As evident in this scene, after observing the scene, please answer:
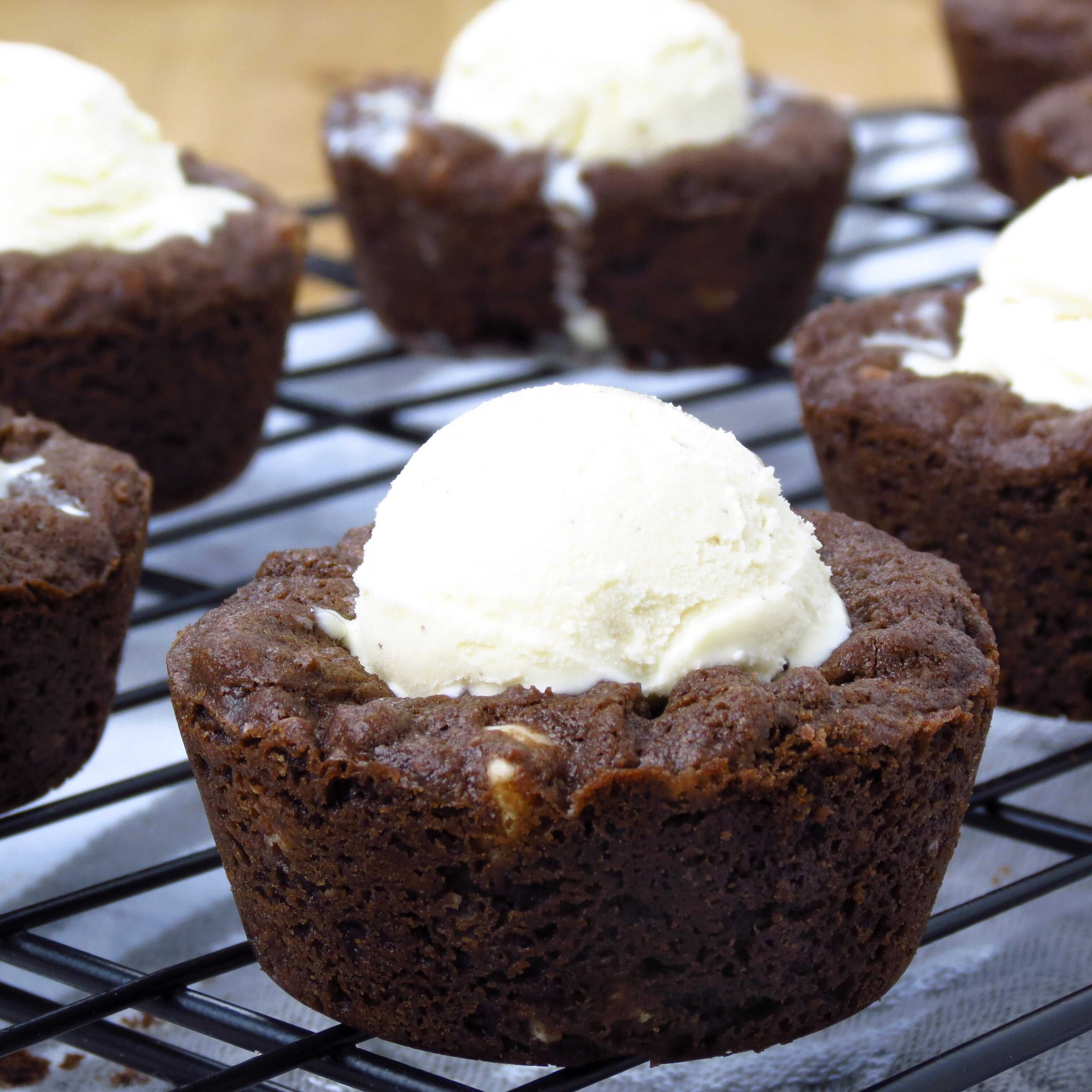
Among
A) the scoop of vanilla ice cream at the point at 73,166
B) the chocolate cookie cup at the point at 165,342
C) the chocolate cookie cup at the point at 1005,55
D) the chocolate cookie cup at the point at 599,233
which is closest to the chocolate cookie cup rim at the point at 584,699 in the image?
the chocolate cookie cup at the point at 165,342

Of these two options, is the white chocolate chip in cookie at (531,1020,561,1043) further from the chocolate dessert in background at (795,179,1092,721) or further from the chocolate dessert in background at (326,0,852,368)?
the chocolate dessert in background at (326,0,852,368)

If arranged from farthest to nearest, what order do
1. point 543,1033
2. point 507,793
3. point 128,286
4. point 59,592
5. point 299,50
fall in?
point 299,50, point 128,286, point 59,592, point 543,1033, point 507,793

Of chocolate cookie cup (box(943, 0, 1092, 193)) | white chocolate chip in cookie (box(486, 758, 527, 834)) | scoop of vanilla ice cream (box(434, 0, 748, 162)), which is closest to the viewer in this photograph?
white chocolate chip in cookie (box(486, 758, 527, 834))

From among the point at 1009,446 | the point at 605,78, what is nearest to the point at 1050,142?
the point at 605,78

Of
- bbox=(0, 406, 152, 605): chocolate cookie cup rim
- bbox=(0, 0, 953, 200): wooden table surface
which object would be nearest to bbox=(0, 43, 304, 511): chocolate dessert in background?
bbox=(0, 406, 152, 605): chocolate cookie cup rim

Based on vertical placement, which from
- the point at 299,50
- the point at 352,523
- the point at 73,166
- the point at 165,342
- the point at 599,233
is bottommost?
Result: the point at 352,523

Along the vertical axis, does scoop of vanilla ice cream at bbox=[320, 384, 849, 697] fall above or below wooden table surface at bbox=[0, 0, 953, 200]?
above

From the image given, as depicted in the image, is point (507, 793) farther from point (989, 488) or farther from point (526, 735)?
point (989, 488)
